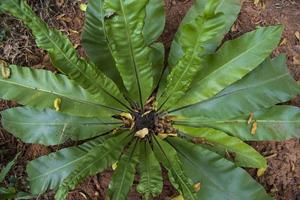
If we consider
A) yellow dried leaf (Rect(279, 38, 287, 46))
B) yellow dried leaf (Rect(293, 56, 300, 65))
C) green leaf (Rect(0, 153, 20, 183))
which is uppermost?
yellow dried leaf (Rect(279, 38, 287, 46))

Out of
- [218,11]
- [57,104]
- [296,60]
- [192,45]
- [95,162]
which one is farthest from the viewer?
[296,60]

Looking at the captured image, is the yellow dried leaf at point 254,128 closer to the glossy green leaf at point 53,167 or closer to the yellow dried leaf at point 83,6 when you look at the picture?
the glossy green leaf at point 53,167

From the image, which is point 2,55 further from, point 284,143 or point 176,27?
point 284,143

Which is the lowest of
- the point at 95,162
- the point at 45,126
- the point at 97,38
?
the point at 95,162

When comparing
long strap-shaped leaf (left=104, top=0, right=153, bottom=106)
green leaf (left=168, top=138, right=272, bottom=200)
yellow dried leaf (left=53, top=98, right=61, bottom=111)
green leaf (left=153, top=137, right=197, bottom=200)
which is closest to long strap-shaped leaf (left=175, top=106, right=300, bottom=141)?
green leaf (left=168, top=138, right=272, bottom=200)

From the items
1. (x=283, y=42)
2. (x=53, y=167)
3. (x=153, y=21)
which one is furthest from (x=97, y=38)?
(x=283, y=42)

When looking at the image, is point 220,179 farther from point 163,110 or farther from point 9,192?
point 9,192

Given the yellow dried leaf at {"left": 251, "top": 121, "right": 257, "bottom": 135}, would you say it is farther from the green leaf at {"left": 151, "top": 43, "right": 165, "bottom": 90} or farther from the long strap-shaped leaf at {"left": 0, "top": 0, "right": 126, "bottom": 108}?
the long strap-shaped leaf at {"left": 0, "top": 0, "right": 126, "bottom": 108}
